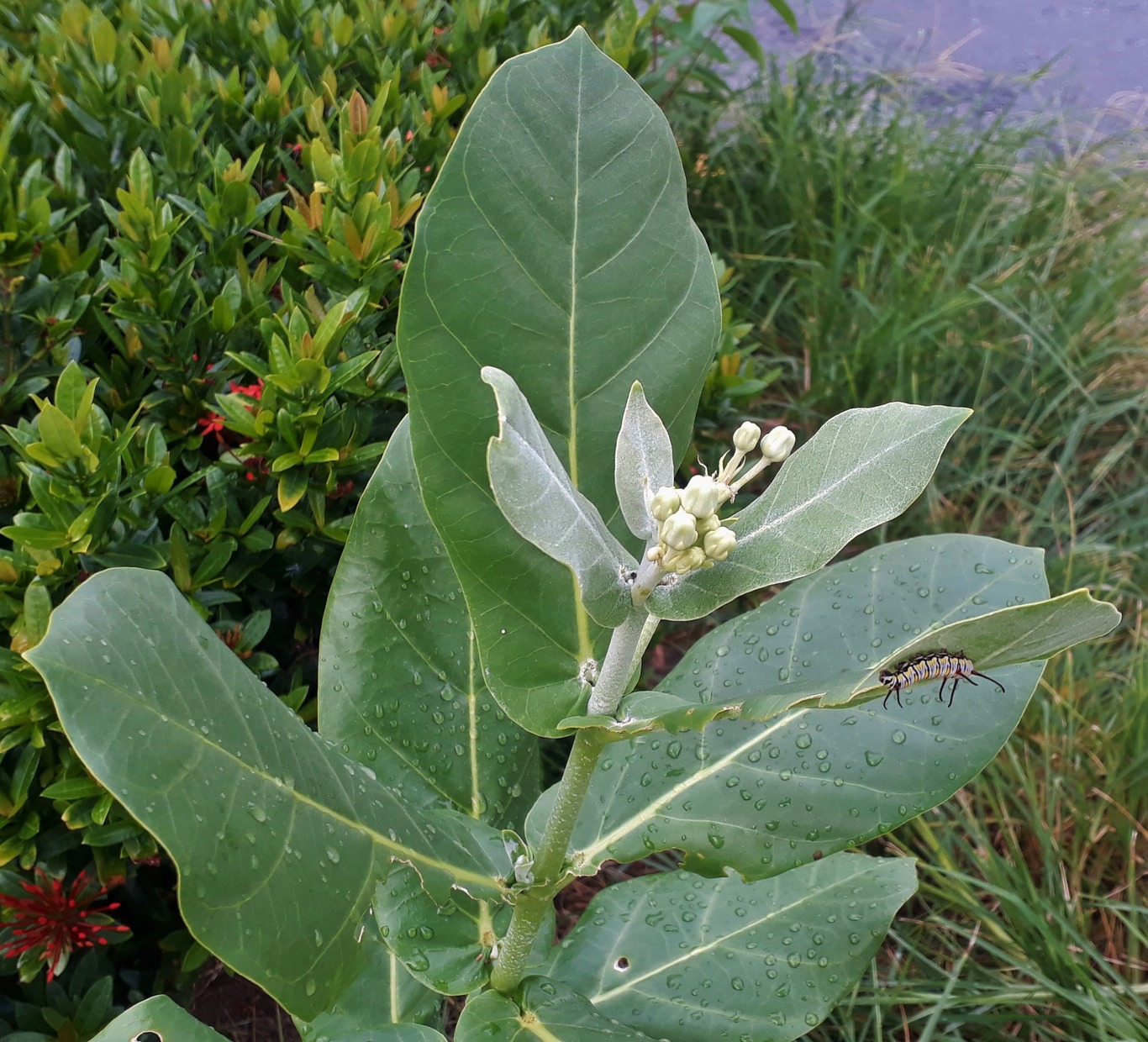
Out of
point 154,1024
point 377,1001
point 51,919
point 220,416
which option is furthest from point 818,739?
point 51,919

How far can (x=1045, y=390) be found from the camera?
3.95 metres

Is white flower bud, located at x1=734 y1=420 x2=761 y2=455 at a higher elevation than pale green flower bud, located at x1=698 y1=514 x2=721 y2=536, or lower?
higher

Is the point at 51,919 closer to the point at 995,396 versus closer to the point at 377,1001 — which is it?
the point at 377,1001

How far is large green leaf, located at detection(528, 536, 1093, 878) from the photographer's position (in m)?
1.32

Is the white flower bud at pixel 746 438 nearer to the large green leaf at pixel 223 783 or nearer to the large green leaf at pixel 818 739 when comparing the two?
the large green leaf at pixel 818 739

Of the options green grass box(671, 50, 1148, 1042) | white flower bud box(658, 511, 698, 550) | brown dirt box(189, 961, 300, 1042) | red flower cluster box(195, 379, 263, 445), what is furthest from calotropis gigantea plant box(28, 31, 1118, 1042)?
brown dirt box(189, 961, 300, 1042)

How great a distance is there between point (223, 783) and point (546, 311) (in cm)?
63

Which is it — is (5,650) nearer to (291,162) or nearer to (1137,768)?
(291,162)

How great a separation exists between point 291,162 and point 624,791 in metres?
1.75

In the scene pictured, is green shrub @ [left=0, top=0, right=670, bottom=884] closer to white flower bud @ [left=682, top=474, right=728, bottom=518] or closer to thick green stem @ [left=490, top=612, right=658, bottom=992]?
thick green stem @ [left=490, top=612, right=658, bottom=992]

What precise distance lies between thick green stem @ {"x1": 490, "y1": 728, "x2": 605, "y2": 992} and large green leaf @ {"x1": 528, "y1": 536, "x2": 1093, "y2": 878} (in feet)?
0.20

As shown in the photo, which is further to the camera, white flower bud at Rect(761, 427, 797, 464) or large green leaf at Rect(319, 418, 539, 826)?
large green leaf at Rect(319, 418, 539, 826)

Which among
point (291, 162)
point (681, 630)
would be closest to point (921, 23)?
point (681, 630)

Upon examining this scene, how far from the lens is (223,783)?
0.91 metres
